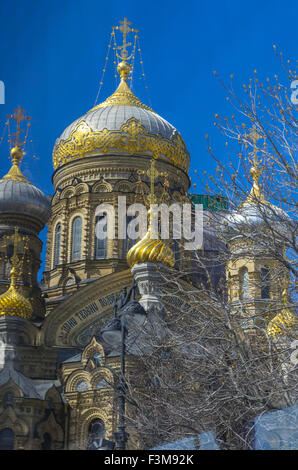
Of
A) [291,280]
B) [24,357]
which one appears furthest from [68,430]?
[291,280]

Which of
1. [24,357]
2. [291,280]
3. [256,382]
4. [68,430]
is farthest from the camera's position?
[24,357]

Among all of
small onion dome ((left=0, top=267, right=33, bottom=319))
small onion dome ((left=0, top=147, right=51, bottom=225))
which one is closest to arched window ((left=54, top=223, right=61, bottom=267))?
small onion dome ((left=0, top=147, right=51, bottom=225))

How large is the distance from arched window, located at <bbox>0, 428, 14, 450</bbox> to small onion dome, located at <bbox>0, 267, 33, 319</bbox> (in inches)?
151

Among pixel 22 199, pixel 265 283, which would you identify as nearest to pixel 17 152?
pixel 22 199

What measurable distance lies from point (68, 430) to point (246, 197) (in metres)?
10.8

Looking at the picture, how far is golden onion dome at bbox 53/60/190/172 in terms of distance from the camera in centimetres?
2764

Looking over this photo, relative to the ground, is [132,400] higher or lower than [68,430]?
lower

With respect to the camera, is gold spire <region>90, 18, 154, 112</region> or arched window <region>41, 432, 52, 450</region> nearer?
arched window <region>41, 432, 52, 450</region>

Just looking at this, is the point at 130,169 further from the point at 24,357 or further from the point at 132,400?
the point at 132,400

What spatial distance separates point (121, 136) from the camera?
90.6 ft

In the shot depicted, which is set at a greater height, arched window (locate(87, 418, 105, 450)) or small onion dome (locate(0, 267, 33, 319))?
small onion dome (locate(0, 267, 33, 319))

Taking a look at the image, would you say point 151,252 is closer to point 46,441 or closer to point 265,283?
point 46,441

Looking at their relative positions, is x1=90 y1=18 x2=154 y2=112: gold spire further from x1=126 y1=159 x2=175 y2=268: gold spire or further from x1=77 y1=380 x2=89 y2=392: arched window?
x1=77 y1=380 x2=89 y2=392: arched window
